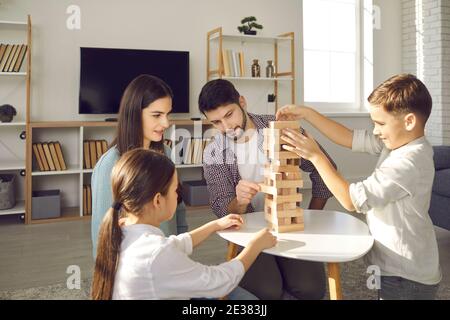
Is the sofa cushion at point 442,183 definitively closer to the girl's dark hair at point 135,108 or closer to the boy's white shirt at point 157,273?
the girl's dark hair at point 135,108

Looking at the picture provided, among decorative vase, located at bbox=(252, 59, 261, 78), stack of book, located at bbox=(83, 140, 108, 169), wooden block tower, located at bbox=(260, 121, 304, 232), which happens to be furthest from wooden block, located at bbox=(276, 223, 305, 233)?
decorative vase, located at bbox=(252, 59, 261, 78)

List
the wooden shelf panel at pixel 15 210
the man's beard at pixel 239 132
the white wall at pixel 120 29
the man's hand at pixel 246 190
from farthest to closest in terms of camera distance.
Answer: the white wall at pixel 120 29 < the wooden shelf panel at pixel 15 210 < the man's beard at pixel 239 132 < the man's hand at pixel 246 190

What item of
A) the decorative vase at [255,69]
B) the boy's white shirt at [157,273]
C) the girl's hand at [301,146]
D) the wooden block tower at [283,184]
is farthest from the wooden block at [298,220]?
the decorative vase at [255,69]

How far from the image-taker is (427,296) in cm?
142

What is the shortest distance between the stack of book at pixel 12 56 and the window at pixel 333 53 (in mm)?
3151

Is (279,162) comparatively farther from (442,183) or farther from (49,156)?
(49,156)

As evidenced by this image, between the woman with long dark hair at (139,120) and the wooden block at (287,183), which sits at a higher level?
the woman with long dark hair at (139,120)

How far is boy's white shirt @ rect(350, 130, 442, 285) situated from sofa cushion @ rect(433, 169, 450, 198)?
183 cm

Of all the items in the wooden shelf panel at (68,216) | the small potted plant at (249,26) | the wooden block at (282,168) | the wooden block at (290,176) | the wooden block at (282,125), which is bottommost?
the wooden shelf panel at (68,216)

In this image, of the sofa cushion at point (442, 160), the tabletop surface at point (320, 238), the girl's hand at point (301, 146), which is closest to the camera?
the tabletop surface at point (320, 238)

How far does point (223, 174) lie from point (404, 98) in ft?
2.75

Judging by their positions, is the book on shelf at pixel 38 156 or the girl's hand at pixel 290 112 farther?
the book on shelf at pixel 38 156

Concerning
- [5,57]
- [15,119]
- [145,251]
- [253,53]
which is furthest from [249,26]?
[145,251]

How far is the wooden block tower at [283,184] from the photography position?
154 centimetres
